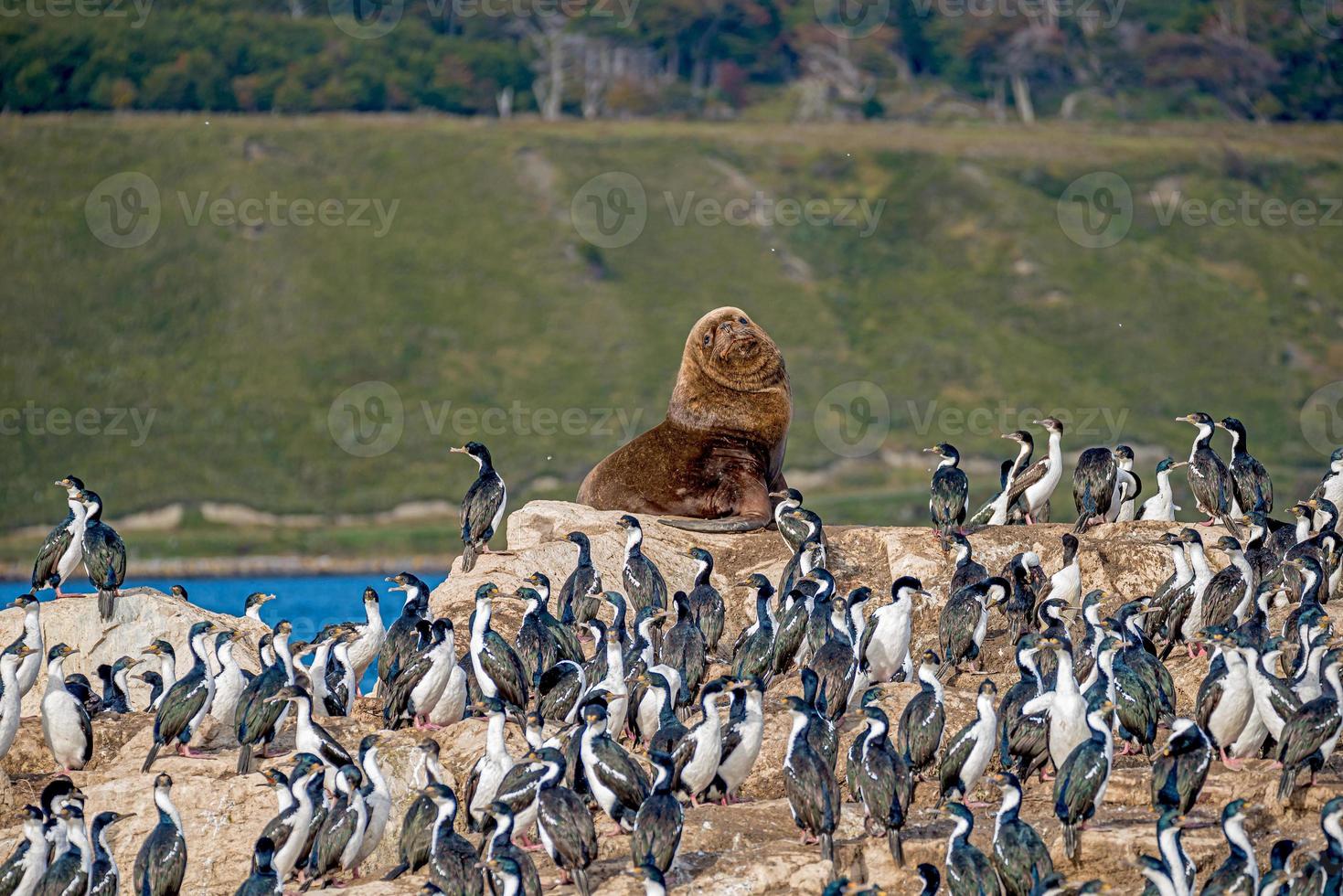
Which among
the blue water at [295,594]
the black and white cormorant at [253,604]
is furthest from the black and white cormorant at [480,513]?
the blue water at [295,594]

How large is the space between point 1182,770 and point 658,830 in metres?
3.61

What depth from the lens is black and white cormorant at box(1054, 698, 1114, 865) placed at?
12.5 m

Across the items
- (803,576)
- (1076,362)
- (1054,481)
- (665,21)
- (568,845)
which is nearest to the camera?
(568,845)

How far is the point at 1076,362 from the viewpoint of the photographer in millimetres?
67938

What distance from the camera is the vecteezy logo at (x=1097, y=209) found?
75250 mm

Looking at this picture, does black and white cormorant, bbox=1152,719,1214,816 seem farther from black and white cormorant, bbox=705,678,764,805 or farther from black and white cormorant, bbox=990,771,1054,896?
black and white cormorant, bbox=705,678,764,805

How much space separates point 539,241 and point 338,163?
30.1 ft

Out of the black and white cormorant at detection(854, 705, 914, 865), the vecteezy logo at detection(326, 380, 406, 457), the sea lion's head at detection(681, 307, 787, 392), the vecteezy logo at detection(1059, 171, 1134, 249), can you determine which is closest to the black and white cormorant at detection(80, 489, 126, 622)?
the sea lion's head at detection(681, 307, 787, 392)

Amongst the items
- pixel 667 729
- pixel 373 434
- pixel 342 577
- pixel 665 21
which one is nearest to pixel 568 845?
pixel 667 729

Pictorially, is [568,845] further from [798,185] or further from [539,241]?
[798,185]

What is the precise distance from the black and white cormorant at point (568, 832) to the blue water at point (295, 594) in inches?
1129

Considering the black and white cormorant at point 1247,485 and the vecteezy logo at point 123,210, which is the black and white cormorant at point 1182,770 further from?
the vecteezy logo at point 123,210

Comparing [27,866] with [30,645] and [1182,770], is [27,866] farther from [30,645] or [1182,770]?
[1182,770]

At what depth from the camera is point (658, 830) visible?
11867 millimetres
